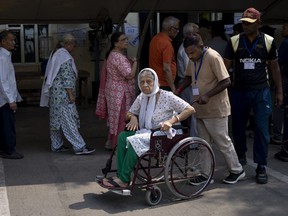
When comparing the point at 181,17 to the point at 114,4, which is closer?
the point at 114,4

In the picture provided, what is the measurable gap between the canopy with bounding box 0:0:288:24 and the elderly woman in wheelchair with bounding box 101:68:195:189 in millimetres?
3053

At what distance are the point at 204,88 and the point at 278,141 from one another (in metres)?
2.56

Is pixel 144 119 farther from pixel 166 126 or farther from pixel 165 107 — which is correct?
pixel 166 126

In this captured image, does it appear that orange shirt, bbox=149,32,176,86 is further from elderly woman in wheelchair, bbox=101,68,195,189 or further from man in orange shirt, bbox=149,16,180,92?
elderly woman in wheelchair, bbox=101,68,195,189

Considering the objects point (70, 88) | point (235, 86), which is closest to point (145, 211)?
point (235, 86)

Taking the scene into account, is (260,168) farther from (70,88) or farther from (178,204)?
(70,88)

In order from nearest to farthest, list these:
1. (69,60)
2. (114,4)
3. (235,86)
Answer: (235,86) < (69,60) < (114,4)

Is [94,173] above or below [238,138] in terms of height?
below

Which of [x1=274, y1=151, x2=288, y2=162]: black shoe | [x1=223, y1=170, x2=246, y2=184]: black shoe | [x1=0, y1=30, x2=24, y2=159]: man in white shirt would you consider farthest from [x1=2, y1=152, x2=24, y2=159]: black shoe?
[x1=274, y1=151, x2=288, y2=162]: black shoe

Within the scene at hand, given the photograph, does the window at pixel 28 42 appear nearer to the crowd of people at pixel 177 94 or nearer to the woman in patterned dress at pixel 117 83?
the crowd of people at pixel 177 94

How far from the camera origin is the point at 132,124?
4922 millimetres

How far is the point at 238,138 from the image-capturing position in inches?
224

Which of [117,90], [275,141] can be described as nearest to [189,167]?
[117,90]

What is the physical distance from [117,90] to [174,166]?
1799mm
